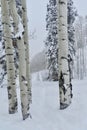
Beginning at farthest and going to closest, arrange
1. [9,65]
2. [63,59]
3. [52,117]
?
[9,65]
[63,59]
[52,117]

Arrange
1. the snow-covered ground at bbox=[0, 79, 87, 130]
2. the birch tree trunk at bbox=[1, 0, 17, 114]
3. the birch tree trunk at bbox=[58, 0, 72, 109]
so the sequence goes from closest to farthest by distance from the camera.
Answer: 1. the snow-covered ground at bbox=[0, 79, 87, 130]
2. the birch tree trunk at bbox=[58, 0, 72, 109]
3. the birch tree trunk at bbox=[1, 0, 17, 114]

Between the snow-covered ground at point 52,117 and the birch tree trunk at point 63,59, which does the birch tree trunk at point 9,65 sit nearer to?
the snow-covered ground at point 52,117

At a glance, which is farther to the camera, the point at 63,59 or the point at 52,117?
the point at 63,59

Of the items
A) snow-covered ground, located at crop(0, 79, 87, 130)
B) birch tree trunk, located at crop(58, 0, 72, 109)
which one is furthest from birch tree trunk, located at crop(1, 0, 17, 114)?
birch tree trunk, located at crop(58, 0, 72, 109)

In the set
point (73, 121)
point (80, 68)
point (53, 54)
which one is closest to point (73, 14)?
point (53, 54)

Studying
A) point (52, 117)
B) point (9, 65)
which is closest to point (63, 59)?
point (52, 117)

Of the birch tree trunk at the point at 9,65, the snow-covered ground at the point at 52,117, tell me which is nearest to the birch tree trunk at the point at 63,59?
the snow-covered ground at the point at 52,117

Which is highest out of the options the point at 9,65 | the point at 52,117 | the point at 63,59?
the point at 63,59

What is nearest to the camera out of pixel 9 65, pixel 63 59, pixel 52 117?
pixel 52 117

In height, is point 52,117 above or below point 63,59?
below

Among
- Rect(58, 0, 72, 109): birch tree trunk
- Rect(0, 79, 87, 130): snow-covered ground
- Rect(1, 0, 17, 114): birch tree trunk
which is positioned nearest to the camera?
Rect(0, 79, 87, 130): snow-covered ground

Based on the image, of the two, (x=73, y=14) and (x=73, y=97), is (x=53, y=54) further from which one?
(x=73, y=97)

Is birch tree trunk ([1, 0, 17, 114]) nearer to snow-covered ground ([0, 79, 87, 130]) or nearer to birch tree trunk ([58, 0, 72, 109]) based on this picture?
snow-covered ground ([0, 79, 87, 130])

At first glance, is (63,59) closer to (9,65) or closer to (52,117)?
(52,117)
